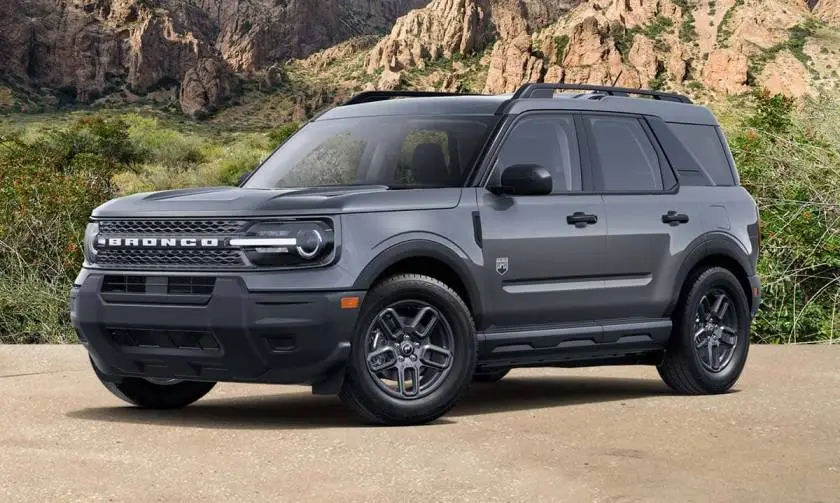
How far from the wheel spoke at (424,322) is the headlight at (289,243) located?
66 cm

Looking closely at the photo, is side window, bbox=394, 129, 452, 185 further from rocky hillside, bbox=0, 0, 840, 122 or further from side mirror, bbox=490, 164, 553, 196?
rocky hillside, bbox=0, 0, 840, 122

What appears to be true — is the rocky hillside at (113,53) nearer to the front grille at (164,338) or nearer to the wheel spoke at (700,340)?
the wheel spoke at (700,340)

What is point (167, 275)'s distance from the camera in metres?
7.97

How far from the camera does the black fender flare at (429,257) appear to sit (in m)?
7.83

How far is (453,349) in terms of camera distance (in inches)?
322

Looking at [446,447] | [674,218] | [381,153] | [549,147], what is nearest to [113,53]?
[674,218]

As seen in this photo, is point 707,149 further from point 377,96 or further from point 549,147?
point 377,96

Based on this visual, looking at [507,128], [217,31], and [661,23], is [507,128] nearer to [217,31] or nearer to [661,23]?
[661,23]

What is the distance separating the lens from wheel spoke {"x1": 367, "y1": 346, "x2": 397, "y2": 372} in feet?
26.1

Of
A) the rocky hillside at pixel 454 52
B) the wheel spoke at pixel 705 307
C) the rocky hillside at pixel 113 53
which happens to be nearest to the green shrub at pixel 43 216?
the wheel spoke at pixel 705 307

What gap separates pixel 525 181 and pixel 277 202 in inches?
58.4

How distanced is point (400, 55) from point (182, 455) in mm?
113531

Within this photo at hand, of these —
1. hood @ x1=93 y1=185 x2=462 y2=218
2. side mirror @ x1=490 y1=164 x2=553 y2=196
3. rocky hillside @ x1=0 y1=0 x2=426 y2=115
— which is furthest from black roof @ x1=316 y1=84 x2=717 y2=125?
rocky hillside @ x1=0 y1=0 x2=426 y2=115

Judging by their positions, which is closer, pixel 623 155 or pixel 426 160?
pixel 426 160
